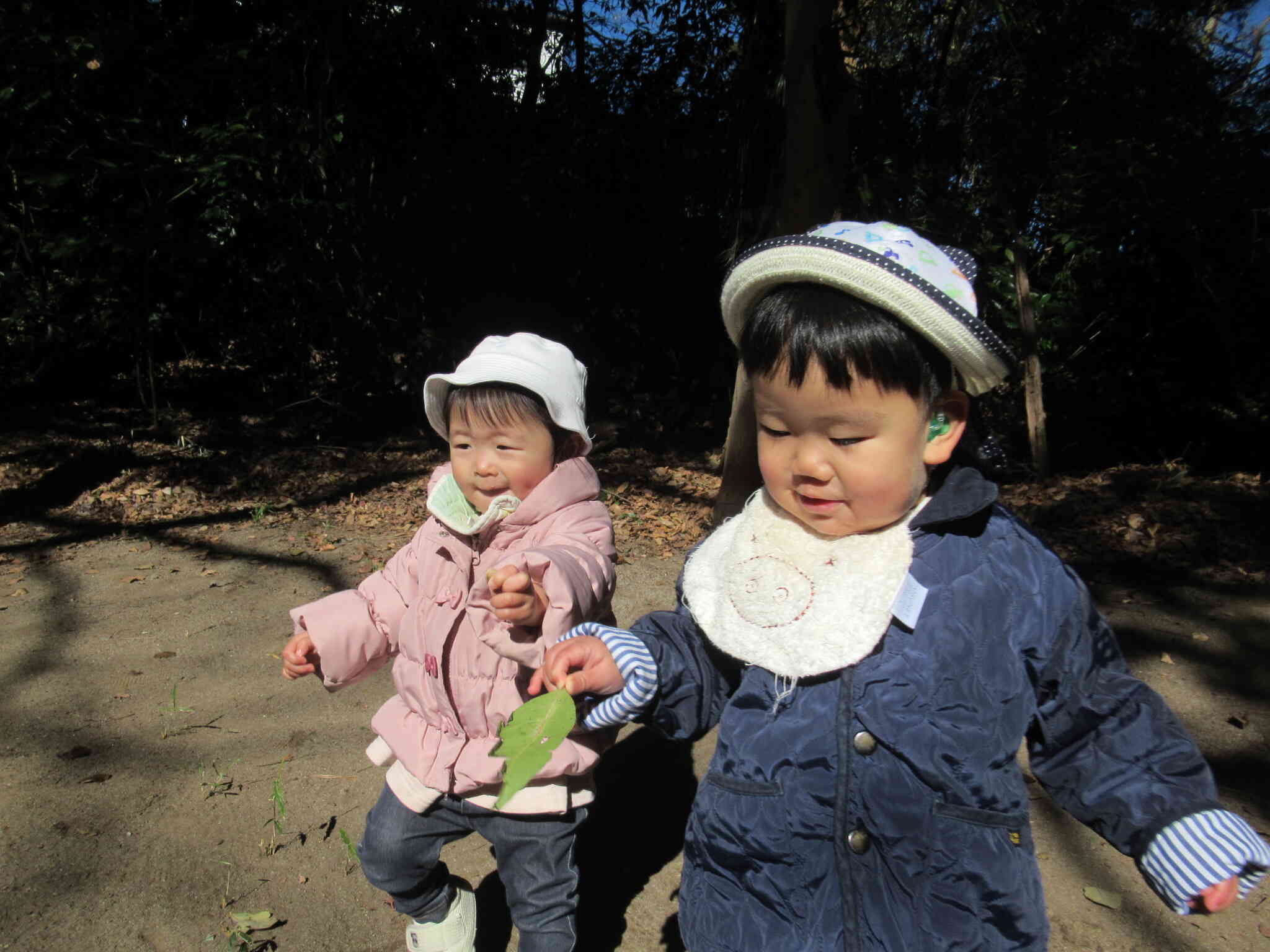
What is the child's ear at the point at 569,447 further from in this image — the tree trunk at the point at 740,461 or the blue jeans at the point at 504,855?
the tree trunk at the point at 740,461

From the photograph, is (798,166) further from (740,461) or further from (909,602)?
(909,602)

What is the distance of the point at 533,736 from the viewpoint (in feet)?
5.01

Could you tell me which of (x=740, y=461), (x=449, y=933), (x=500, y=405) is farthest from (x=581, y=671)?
(x=740, y=461)

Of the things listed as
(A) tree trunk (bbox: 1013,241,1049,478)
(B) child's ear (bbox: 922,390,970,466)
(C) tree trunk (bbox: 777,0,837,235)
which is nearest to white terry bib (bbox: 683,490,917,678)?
(B) child's ear (bbox: 922,390,970,466)

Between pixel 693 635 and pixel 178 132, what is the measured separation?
713 centimetres

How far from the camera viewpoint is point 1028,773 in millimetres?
3316

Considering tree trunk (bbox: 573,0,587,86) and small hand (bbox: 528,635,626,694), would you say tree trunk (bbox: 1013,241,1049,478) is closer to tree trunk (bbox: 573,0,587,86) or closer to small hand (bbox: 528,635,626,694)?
tree trunk (bbox: 573,0,587,86)

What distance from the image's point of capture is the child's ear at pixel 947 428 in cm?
153

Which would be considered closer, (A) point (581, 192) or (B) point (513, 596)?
(B) point (513, 596)

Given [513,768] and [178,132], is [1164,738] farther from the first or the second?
[178,132]

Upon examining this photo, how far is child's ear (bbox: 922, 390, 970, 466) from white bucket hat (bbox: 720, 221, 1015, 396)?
0.11 feet

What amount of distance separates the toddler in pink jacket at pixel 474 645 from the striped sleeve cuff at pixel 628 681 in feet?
1.20

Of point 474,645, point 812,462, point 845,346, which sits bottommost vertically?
point 474,645

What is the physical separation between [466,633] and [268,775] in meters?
1.61
